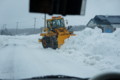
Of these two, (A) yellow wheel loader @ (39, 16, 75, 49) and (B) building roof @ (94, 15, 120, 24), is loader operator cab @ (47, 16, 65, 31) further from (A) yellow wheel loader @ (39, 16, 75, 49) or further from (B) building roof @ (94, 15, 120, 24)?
(B) building roof @ (94, 15, 120, 24)

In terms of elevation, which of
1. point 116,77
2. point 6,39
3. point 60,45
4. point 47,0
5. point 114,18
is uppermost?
point 47,0

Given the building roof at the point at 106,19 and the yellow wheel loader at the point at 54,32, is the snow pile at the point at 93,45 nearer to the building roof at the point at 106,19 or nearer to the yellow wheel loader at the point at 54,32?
the building roof at the point at 106,19

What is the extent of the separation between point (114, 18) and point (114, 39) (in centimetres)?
200

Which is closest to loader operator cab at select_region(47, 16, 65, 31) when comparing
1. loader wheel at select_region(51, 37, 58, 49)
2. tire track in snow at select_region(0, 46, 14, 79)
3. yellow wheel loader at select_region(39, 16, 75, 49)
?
yellow wheel loader at select_region(39, 16, 75, 49)

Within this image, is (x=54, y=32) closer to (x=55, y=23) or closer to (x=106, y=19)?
(x=55, y=23)

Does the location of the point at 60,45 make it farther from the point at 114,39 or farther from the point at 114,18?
the point at 114,18

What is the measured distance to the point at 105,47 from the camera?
49.8 feet

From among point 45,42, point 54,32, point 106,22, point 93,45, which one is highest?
point 106,22

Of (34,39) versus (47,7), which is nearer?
(47,7)

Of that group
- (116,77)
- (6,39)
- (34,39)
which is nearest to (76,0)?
(116,77)

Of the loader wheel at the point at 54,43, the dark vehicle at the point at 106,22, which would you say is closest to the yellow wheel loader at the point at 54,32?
the loader wheel at the point at 54,43

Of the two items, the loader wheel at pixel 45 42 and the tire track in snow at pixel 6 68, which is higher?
the tire track in snow at pixel 6 68

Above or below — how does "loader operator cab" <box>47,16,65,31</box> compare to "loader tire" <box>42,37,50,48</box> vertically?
above

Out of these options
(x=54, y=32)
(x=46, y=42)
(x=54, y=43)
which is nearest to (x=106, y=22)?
(x=54, y=32)
